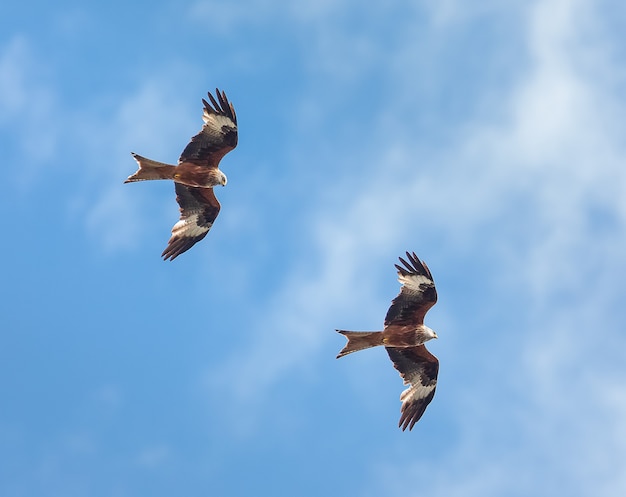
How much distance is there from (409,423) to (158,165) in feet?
27.3

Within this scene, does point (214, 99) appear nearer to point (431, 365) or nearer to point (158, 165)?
point (158, 165)

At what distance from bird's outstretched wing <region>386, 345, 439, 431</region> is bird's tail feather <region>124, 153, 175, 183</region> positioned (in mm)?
6580

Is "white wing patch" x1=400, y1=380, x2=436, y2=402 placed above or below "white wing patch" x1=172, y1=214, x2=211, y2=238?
below

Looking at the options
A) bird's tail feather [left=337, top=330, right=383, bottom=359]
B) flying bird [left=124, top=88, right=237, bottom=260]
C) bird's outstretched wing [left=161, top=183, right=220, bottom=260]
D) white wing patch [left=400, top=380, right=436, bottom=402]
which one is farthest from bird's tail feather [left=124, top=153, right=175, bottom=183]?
white wing patch [left=400, top=380, right=436, bottom=402]

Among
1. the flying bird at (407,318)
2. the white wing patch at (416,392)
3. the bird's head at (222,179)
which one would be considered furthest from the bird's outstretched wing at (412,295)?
the bird's head at (222,179)

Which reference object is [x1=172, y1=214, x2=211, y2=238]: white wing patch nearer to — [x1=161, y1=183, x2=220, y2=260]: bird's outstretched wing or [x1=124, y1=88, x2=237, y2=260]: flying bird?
[x1=161, y1=183, x2=220, y2=260]: bird's outstretched wing

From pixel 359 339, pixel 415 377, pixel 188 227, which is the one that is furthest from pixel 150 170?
pixel 415 377

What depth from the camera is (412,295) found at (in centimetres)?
2425

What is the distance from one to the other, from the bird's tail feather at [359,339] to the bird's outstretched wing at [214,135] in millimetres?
5323

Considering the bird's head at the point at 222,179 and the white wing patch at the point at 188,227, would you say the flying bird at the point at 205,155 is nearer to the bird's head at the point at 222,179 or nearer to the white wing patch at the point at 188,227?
the bird's head at the point at 222,179

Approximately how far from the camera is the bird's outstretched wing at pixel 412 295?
24.1 m

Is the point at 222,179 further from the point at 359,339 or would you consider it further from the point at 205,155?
the point at 359,339

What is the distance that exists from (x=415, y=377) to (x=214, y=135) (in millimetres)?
7309

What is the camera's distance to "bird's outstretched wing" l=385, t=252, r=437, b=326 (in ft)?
79.1
